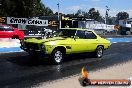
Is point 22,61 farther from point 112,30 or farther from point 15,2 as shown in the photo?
point 112,30

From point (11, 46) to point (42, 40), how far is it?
815cm

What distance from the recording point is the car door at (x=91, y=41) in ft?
49.9

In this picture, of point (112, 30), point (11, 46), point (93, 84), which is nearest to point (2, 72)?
point (93, 84)

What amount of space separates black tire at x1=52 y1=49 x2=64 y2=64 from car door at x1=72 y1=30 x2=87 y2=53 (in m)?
0.89

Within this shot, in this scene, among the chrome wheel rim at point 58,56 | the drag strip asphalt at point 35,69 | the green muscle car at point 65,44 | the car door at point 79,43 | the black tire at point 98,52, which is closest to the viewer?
the drag strip asphalt at point 35,69

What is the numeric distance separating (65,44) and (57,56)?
671 millimetres

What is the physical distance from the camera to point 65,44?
13.5 meters

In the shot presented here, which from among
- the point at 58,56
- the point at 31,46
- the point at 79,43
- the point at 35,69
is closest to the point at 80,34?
the point at 79,43

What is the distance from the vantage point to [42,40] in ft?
42.7

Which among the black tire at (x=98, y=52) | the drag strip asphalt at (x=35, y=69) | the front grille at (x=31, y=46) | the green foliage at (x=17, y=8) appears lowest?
the drag strip asphalt at (x=35, y=69)

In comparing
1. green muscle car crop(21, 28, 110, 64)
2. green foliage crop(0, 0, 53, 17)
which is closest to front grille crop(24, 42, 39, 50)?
green muscle car crop(21, 28, 110, 64)

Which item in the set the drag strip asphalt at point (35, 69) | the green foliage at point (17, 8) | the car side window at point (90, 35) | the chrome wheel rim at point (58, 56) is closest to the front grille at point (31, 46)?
the drag strip asphalt at point (35, 69)

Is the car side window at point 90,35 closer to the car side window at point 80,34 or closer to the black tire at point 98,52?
the car side window at point 80,34

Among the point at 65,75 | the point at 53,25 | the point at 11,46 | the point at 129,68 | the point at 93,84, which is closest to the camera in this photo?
the point at 93,84
